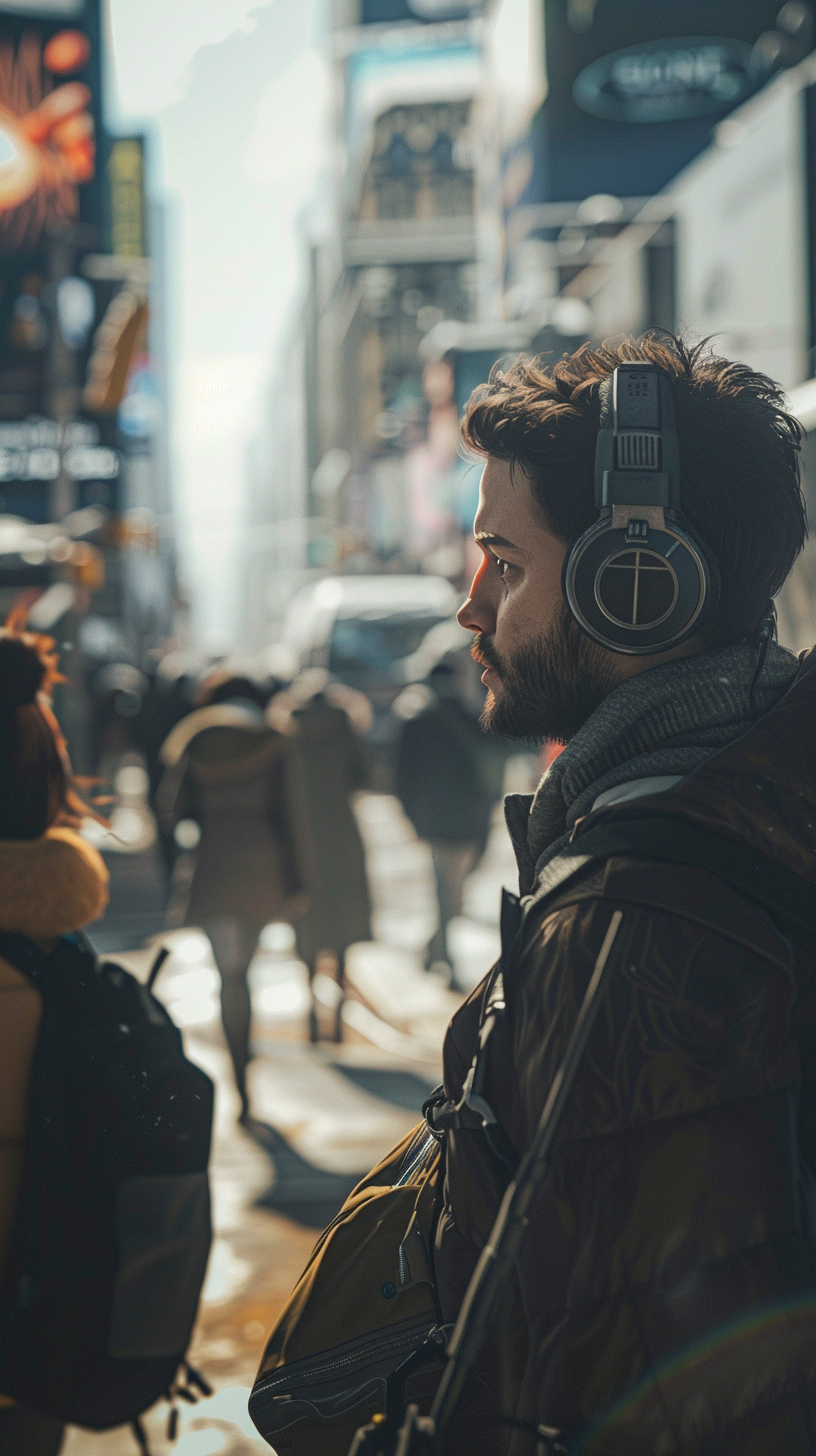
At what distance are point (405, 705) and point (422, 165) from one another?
89.0 metres

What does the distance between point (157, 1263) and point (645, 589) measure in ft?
4.81

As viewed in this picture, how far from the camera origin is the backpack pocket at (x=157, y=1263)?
2258 mm

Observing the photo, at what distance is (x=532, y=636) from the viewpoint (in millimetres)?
1651

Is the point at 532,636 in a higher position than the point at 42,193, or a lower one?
lower

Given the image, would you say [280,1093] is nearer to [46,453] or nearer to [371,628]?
[371,628]

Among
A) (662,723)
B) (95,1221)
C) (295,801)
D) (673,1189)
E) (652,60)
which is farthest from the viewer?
(652,60)

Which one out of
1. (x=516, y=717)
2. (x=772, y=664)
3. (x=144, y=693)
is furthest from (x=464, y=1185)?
(x=144, y=693)

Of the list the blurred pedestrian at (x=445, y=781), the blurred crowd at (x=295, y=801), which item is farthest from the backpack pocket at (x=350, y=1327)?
the blurred pedestrian at (x=445, y=781)

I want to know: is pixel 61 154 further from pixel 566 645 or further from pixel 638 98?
pixel 566 645

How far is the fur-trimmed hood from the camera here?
239 centimetres

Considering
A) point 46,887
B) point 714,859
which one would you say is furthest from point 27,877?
point 714,859

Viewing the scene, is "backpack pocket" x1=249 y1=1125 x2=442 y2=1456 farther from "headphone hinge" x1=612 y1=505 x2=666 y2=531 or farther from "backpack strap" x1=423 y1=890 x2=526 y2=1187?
"headphone hinge" x1=612 y1=505 x2=666 y2=531

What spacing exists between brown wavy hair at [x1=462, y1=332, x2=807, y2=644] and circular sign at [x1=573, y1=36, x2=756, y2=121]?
12029mm

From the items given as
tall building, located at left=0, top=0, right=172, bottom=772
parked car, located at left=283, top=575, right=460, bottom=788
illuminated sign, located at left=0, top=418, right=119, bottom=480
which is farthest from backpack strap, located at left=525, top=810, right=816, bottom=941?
illuminated sign, located at left=0, top=418, right=119, bottom=480
